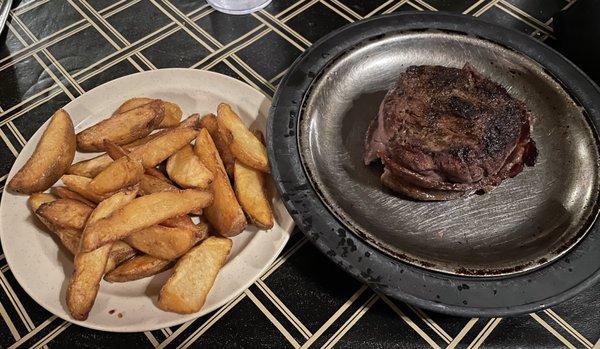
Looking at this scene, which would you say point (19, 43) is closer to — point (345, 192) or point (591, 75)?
point (345, 192)

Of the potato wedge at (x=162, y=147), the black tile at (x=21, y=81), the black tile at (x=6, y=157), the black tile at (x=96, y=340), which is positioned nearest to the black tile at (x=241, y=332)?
the black tile at (x=96, y=340)

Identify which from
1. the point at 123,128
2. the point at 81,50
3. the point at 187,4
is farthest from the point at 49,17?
the point at 123,128

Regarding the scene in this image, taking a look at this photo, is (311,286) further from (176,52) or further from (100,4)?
(100,4)

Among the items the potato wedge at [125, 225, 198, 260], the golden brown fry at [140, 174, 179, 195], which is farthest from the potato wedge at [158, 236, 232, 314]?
the golden brown fry at [140, 174, 179, 195]

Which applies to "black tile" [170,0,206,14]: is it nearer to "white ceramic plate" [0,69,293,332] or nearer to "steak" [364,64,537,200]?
"white ceramic plate" [0,69,293,332]

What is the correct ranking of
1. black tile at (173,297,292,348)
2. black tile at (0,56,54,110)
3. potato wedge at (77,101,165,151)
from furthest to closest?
black tile at (0,56,54,110) < potato wedge at (77,101,165,151) < black tile at (173,297,292,348)
